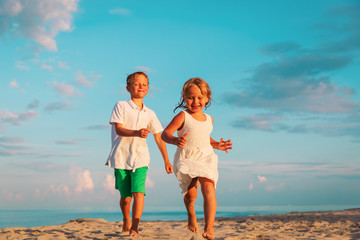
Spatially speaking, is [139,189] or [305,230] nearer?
[139,189]

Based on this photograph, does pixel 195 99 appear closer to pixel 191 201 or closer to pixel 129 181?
pixel 191 201

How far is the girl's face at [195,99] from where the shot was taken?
16.4 feet

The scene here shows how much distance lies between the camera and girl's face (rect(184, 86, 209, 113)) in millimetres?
4996

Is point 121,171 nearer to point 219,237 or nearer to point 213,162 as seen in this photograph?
point 213,162

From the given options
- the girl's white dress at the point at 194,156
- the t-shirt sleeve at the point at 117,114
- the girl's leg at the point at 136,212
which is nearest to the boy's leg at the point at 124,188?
the girl's leg at the point at 136,212

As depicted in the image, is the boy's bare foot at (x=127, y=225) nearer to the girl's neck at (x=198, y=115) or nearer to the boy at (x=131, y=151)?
the boy at (x=131, y=151)

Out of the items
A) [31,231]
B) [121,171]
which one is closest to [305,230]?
[121,171]

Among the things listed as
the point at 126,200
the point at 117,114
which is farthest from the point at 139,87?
the point at 126,200

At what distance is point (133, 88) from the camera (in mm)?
5770

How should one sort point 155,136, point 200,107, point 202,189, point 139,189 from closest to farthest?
point 202,189 < point 200,107 < point 139,189 < point 155,136

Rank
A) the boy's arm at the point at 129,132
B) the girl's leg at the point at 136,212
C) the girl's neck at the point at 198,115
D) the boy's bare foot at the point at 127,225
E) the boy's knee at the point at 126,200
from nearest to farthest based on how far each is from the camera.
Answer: the boy's arm at the point at 129,132
the girl's neck at the point at 198,115
the girl's leg at the point at 136,212
the boy's knee at the point at 126,200
the boy's bare foot at the point at 127,225

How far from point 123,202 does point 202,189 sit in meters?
1.55

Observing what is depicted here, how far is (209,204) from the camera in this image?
4613 millimetres

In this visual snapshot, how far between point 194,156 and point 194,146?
0.45ft
